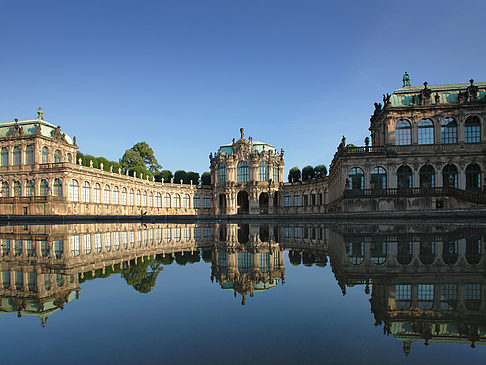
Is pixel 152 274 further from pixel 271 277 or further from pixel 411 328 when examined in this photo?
pixel 411 328

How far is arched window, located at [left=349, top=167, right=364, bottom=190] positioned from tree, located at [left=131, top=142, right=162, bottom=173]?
58894 millimetres

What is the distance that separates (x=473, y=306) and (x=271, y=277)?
8.81 feet

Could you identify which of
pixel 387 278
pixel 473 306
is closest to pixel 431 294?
pixel 473 306

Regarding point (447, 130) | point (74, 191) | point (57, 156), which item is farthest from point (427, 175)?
point (57, 156)

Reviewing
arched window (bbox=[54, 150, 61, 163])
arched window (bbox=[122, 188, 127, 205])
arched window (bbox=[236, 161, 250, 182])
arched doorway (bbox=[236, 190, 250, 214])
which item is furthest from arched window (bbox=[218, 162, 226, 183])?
arched window (bbox=[54, 150, 61, 163])

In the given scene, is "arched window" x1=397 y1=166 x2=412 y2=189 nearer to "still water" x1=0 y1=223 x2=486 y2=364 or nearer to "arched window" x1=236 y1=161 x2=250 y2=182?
"still water" x1=0 y1=223 x2=486 y2=364

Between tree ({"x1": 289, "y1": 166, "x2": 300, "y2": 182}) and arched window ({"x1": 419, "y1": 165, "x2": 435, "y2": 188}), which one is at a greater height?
tree ({"x1": 289, "y1": 166, "x2": 300, "y2": 182})

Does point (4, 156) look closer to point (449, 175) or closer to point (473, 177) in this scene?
point (449, 175)

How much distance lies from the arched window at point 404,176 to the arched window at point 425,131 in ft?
14.2

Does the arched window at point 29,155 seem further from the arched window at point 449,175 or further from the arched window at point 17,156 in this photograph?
the arched window at point 449,175

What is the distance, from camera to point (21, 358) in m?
→ 2.30

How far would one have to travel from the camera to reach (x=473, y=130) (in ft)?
122

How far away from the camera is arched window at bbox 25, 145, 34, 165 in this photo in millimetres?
51806

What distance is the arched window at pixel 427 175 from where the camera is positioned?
36.1 metres
